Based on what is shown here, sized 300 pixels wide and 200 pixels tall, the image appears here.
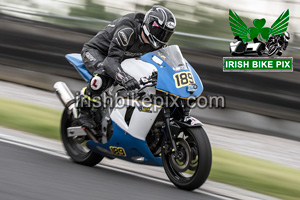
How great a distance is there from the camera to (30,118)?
8.04 metres

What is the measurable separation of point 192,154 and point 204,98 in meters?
3.89

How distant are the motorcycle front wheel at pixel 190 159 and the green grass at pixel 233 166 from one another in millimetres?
747

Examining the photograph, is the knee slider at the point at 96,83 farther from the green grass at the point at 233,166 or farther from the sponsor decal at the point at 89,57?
the green grass at the point at 233,166

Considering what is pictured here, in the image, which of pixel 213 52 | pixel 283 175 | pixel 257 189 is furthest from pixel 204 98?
pixel 257 189

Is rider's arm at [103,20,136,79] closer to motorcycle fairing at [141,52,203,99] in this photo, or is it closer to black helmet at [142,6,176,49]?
black helmet at [142,6,176,49]

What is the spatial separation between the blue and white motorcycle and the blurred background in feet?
11.3

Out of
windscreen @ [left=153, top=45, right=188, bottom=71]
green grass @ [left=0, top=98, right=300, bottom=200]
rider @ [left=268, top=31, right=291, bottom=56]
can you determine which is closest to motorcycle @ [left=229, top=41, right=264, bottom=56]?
rider @ [left=268, top=31, right=291, bottom=56]

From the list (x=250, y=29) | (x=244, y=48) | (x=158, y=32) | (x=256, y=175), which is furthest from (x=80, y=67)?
(x=250, y=29)

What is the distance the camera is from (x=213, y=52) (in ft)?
30.2

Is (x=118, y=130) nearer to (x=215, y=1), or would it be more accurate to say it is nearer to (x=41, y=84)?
(x=215, y=1)

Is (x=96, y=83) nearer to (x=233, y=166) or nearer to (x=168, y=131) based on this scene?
(x=168, y=131)

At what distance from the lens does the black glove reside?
534 centimetres

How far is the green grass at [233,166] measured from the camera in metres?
5.72
